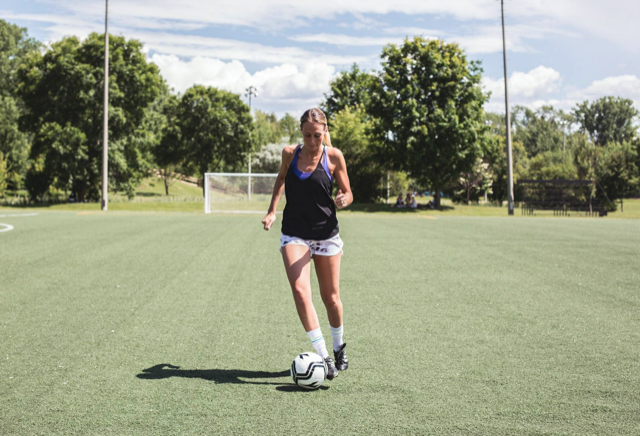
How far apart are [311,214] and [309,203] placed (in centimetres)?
9

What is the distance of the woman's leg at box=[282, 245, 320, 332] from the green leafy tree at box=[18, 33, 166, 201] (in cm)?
4047

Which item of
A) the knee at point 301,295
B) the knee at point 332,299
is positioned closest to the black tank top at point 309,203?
the knee at point 301,295

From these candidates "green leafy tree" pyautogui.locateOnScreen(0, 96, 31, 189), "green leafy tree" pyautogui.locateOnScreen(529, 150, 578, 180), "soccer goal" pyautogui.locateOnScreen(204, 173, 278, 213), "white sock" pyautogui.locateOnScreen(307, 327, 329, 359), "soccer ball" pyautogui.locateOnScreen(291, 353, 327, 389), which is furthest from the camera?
"green leafy tree" pyautogui.locateOnScreen(0, 96, 31, 189)

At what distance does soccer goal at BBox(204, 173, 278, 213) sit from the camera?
35.3 m

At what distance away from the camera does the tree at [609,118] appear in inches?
4665

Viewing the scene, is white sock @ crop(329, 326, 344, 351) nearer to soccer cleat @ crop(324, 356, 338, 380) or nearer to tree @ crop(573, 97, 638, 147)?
soccer cleat @ crop(324, 356, 338, 380)

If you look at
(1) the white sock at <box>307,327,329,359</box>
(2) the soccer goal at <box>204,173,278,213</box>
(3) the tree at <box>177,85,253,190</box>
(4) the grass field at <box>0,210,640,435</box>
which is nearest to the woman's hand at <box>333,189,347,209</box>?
(1) the white sock at <box>307,327,329,359</box>

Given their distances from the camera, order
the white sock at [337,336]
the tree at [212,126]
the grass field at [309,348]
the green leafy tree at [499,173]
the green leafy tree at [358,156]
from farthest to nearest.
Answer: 1. the green leafy tree at [499,173]
2. the tree at [212,126]
3. the green leafy tree at [358,156]
4. the white sock at [337,336]
5. the grass field at [309,348]

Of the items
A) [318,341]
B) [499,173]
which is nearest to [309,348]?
[318,341]

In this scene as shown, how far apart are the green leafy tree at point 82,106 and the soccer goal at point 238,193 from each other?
11.3m

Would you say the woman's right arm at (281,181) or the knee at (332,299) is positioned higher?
the woman's right arm at (281,181)

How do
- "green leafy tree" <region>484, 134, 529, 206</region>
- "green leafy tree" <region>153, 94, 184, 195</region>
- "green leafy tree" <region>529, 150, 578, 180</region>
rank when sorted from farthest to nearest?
"green leafy tree" <region>484, 134, 529, 206</region> → "green leafy tree" <region>153, 94, 184, 195</region> → "green leafy tree" <region>529, 150, 578, 180</region>

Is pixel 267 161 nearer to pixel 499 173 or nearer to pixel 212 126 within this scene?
Answer: pixel 212 126

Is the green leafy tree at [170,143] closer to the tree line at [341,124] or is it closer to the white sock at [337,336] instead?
the tree line at [341,124]
